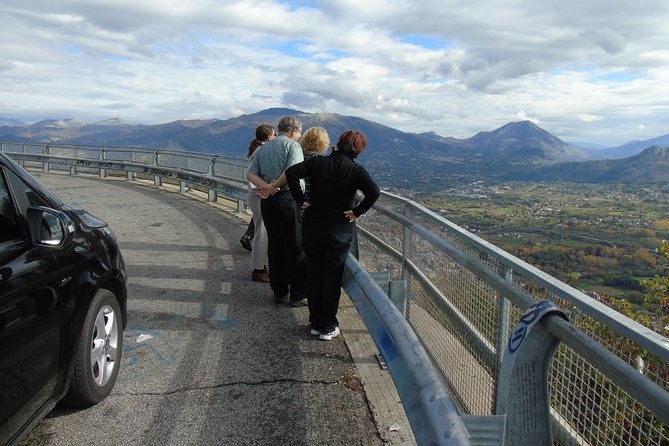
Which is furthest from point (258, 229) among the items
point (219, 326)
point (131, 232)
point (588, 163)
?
point (588, 163)

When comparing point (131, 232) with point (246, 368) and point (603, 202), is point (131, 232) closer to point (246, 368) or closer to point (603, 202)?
point (246, 368)

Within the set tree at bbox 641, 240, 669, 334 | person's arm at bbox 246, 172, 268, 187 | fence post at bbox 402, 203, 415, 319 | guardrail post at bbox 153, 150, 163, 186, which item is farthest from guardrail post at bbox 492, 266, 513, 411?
guardrail post at bbox 153, 150, 163, 186

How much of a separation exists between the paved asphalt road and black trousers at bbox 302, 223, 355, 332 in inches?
10.0

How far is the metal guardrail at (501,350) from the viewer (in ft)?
5.57

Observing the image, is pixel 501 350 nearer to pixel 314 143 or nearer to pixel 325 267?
pixel 325 267

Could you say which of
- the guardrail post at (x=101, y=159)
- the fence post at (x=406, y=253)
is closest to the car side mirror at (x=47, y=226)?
the fence post at (x=406, y=253)

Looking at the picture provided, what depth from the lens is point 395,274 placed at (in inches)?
205

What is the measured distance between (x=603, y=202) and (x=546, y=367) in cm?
9350

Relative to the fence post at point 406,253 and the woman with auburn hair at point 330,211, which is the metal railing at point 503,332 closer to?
the fence post at point 406,253

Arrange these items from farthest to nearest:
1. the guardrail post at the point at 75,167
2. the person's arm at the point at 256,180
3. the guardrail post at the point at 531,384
→ the guardrail post at the point at 75,167 < the person's arm at the point at 256,180 < the guardrail post at the point at 531,384

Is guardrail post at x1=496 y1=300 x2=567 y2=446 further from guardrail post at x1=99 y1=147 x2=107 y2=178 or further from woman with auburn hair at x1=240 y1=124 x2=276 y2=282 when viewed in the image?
guardrail post at x1=99 y1=147 x2=107 y2=178

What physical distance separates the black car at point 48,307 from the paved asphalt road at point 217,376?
277 millimetres

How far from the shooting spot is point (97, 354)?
3.50 metres

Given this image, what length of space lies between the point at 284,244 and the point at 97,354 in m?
2.34
